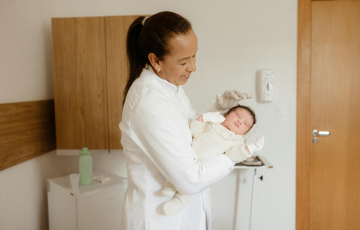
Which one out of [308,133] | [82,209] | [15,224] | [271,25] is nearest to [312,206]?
[308,133]

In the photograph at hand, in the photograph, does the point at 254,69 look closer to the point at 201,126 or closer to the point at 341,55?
the point at 341,55

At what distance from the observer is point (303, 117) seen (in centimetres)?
228

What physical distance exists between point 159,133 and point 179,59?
1.03ft

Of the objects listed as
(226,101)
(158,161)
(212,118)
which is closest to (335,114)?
(226,101)

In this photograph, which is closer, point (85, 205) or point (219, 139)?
point (219, 139)

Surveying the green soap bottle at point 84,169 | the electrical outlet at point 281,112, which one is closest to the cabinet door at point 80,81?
the green soap bottle at point 84,169

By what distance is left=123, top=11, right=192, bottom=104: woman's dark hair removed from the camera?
1056mm

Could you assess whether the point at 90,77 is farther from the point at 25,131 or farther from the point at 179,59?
the point at 179,59

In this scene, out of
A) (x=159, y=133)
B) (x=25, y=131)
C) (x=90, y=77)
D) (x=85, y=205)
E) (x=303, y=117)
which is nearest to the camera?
(x=159, y=133)

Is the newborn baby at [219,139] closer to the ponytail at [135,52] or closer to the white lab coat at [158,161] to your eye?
the white lab coat at [158,161]

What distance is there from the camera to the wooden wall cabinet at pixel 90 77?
81.4 inches

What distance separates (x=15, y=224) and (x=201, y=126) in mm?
1568

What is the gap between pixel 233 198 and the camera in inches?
94.8

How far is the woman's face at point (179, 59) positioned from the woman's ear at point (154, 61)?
1 centimetres
